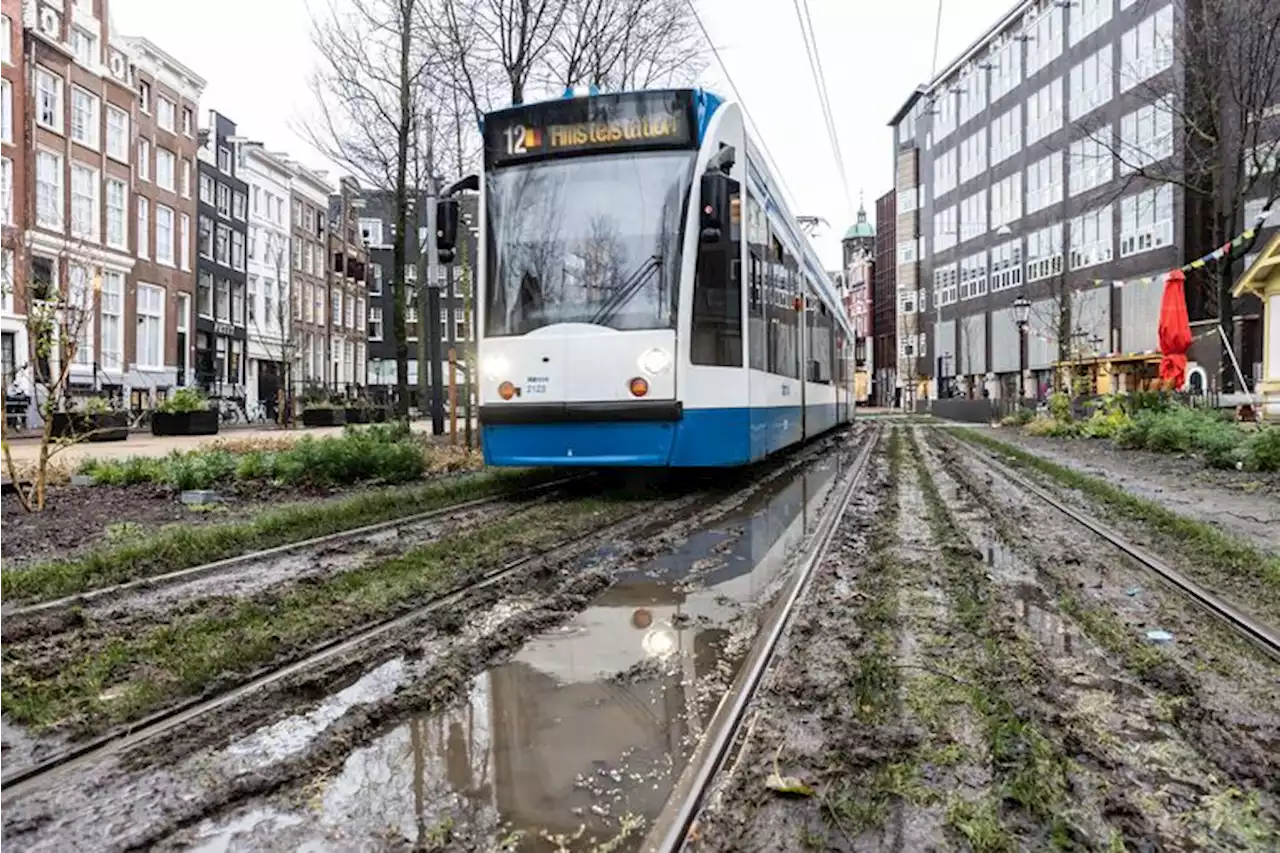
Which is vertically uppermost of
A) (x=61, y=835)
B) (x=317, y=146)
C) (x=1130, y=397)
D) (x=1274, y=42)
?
(x=1274, y=42)

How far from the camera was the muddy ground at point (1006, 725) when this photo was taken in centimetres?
223

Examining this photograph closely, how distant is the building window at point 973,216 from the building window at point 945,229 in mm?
838

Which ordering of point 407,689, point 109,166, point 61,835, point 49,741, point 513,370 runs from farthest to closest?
point 109,166, point 513,370, point 407,689, point 49,741, point 61,835

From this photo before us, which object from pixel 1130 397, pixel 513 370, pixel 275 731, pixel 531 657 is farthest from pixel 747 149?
pixel 1130 397

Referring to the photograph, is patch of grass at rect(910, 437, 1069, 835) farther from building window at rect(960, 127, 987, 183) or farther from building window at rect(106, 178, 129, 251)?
building window at rect(960, 127, 987, 183)

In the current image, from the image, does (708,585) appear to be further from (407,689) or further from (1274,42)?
(1274,42)

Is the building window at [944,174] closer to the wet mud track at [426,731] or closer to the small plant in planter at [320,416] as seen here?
the small plant in planter at [320,416]

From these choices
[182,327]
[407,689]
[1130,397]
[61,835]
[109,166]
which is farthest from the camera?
[182,327]

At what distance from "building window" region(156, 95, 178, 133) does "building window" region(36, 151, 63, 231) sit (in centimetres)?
840

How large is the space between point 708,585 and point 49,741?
3.10 m

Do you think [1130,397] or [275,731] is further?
[1130,397]

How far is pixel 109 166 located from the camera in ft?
119

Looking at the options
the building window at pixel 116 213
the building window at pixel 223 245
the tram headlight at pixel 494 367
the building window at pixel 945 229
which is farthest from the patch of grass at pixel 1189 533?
the building window at pixel 945 229

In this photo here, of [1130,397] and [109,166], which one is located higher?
[109,166]
